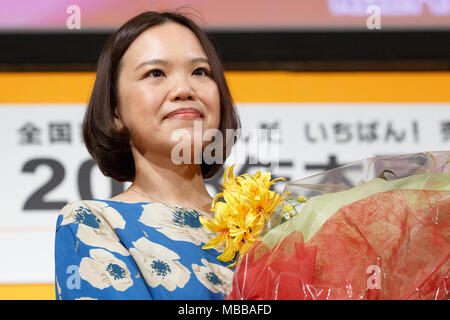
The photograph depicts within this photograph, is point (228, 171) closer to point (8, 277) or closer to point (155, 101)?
point (155, 101)

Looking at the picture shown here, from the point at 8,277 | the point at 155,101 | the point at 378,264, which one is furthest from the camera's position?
the point at 8,277

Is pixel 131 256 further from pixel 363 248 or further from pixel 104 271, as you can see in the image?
pixel 363 248

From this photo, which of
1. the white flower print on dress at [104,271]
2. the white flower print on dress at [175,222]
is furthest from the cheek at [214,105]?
the white flower print on dress at [104,271]

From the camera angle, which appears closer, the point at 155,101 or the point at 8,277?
the point at 155,101

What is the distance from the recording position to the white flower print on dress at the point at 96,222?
1.17 metres

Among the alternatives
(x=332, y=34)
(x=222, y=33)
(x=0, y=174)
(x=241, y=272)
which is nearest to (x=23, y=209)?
(x=0, y=174)

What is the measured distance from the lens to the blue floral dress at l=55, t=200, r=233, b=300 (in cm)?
111

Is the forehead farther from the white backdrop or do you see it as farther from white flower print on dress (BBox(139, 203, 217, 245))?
the white backdrop

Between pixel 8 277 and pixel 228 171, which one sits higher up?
pixel 228 171

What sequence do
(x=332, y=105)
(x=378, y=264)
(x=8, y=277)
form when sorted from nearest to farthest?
1. (x=378, y=264)
2. (x=8, y=277)
3. (x=332, y=105)

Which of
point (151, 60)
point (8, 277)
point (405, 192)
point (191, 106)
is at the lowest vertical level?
point (8, 277)

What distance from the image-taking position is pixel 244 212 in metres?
1.09

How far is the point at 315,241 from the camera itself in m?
0.85

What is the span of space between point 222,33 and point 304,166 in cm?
65
